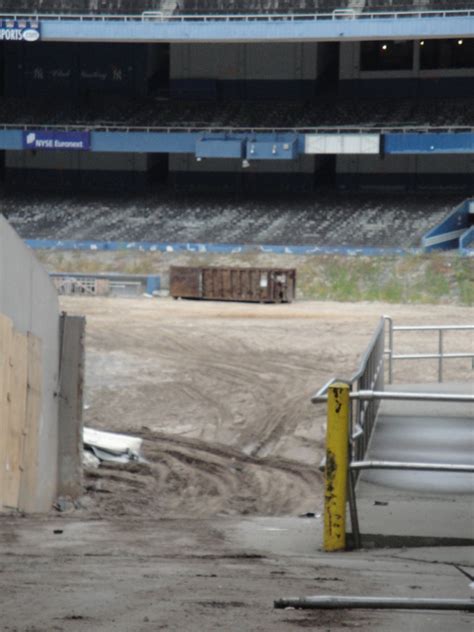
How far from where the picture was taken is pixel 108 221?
189 ft

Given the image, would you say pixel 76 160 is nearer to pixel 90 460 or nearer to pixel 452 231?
pixel 452 231

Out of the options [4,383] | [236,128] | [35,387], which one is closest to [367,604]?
[4,383]

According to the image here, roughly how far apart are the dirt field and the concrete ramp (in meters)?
2.15

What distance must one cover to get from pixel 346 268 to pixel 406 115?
12253 millimetres

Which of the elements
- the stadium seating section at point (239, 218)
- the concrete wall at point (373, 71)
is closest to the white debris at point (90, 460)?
the stadium seating section at point (239, 218)

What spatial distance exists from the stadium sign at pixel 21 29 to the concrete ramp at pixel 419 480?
4460cm

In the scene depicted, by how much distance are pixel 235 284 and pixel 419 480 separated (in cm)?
3459

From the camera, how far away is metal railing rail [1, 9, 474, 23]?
5397cm

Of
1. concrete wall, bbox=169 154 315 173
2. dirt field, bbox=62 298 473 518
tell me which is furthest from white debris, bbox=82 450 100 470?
concrete wall, bbox=169 154 315 173

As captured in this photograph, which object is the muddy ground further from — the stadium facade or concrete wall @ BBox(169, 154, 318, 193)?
concrete wall @ BBox(169, 154, 318, 193)

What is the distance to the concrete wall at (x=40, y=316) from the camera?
445 inches

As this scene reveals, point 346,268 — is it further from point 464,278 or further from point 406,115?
point 406,115

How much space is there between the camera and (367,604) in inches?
227

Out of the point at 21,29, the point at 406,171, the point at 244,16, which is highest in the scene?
the point at 244,16
